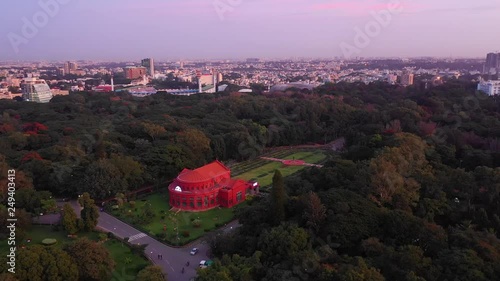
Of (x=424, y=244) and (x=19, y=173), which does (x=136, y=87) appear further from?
(x=424, y=244)

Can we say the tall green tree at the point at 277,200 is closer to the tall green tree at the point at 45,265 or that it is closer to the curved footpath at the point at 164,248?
the curved footpath at the point at 164,248

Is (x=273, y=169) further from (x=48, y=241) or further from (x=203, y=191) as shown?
(x=48, y=241)

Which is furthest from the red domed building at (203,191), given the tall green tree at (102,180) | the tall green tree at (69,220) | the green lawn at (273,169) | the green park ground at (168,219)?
the tall green tree at (69,220)

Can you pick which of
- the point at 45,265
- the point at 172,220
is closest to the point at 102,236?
the point at 172,220

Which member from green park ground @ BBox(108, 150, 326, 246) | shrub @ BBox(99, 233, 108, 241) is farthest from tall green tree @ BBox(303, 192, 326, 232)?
shrub @ BBox(99, 233, 108, 241)

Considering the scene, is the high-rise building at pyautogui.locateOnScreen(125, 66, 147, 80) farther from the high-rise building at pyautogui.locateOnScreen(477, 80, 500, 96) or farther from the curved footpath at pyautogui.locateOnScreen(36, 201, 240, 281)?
the curved footpath at pyautogui.locateOnScreen(36, 201, 240, 281)
